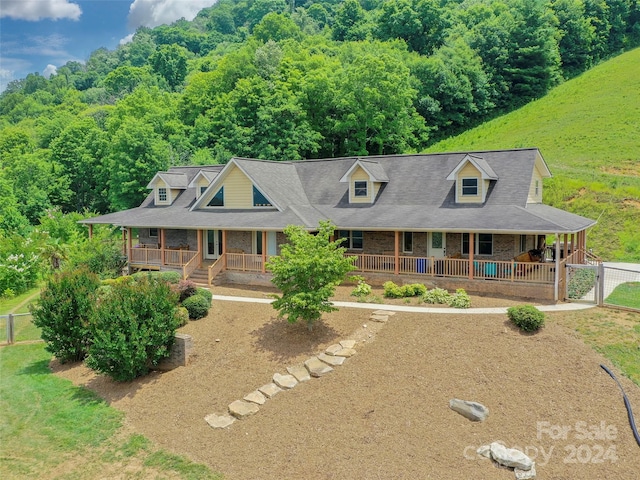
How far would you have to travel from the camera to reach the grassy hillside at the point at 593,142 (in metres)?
33.0

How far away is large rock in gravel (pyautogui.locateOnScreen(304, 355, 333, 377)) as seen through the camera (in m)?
14.2

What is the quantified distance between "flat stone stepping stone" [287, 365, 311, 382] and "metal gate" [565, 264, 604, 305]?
36.5ft

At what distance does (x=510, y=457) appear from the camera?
10.2m

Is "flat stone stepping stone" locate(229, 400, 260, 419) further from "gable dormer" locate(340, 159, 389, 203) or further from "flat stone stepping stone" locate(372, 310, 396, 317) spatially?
"gable dormer" locate(340, 159, 389, 203)

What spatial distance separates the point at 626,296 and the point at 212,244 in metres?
20.4

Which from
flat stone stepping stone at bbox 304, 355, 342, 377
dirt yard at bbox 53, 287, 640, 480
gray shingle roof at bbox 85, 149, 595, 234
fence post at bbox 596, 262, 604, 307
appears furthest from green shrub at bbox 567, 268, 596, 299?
flat stone stepping stone at bbox 304, 355, 342, 377

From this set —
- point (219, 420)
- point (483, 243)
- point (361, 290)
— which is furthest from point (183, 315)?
point (483, 243)

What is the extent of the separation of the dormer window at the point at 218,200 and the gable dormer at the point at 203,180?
1.53 m

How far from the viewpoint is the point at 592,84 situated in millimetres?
60969

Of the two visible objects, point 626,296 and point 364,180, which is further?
point 364,180

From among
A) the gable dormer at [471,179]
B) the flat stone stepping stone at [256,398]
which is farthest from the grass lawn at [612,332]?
the flat stone stepping stone at [256,398]

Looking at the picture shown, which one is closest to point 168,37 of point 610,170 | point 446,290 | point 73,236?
point 73,236

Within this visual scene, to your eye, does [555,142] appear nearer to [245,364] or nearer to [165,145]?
[165,145]

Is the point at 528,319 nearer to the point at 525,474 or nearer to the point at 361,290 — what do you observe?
the point at 525,474
